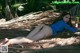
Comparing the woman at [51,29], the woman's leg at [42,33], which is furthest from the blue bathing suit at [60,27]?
the woman's leg at [42,33]

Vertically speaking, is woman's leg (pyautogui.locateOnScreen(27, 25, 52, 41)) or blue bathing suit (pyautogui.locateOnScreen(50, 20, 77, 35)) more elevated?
blue bathing suit (pyautogui.locateOnScreen(50, 20, 77, 35))

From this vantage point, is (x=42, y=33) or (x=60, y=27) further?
(x=60, y=27)

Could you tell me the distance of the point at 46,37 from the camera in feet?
30.4

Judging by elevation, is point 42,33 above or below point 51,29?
below

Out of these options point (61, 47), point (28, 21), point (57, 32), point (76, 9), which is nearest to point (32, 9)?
point (28, 21)

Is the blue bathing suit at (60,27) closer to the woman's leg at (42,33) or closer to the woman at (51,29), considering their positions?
the woman at (51,29)

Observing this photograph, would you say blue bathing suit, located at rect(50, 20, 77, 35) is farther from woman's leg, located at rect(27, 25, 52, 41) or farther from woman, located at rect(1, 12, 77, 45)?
woman's leg, located at rect(27, 25, 52, 41)

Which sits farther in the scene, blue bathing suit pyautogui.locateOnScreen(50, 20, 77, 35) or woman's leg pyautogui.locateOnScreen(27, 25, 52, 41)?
blue bathing suit pyautogui.locateOnScreen(50, 20, 77, 35)

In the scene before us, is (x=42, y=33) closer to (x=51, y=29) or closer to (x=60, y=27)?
(x=51, y=29)

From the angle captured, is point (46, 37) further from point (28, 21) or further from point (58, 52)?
point (28, 21)

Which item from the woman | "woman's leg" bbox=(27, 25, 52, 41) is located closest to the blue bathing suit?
the woman

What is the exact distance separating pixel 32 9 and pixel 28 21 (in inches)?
282

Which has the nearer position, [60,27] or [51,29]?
[51,29]

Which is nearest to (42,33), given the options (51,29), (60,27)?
(51,29)
